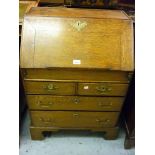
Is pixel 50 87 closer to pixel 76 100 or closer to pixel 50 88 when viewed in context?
pixel 50 88

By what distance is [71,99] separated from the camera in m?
1.78

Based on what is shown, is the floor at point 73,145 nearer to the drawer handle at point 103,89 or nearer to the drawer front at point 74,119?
the drawer front at point 74,119

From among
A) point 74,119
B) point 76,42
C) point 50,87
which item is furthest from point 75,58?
point 74,119

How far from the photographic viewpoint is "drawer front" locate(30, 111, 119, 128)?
1879 millimetres

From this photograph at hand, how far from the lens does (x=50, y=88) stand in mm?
1708

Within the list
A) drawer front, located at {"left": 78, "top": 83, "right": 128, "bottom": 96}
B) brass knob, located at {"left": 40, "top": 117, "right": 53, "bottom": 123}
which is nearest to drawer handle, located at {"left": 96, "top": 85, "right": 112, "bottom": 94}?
drawer front, located at {"left": 78, "top": 83, "right": 128, "bottom": 96}

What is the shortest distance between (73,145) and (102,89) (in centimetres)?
62

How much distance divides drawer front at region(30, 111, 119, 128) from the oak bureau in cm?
10

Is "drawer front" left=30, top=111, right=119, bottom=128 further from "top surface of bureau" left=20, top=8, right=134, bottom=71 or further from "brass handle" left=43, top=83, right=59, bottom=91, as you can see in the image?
"top surface of bureau" left=20, top=8, right=134, bottom=71

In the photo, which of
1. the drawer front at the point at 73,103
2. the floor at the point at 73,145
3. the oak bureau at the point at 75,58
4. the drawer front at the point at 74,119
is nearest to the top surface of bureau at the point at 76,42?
the oak bureau at the point at 75,58
